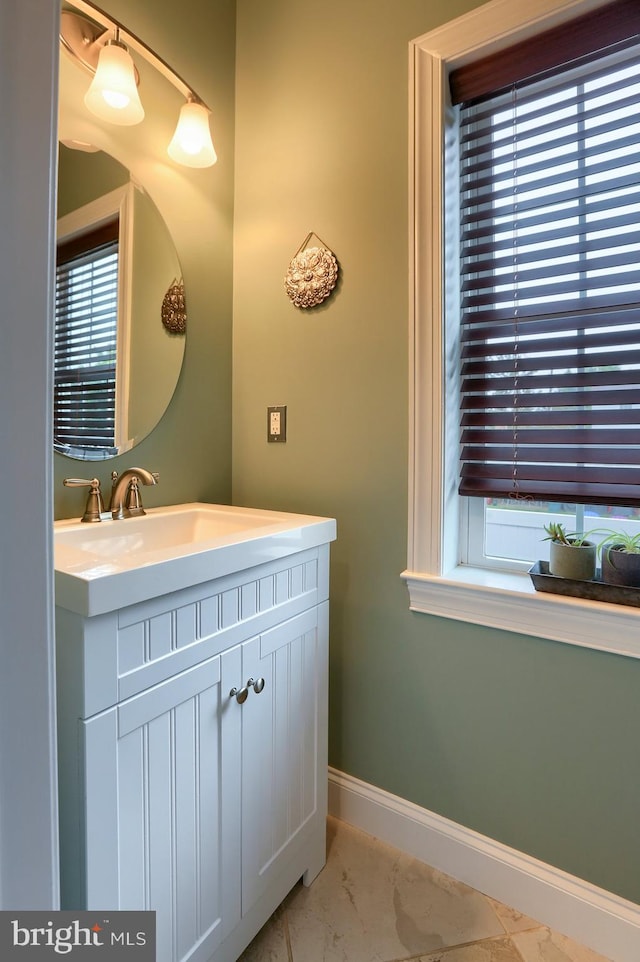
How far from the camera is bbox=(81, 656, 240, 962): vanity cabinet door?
770mm

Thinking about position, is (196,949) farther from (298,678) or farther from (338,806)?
(338,806)

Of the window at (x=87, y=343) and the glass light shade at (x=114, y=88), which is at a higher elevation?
the glass light shade at (x=114, y=88)

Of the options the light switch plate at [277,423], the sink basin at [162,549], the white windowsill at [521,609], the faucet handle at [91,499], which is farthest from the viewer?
the light switch plate at [277,423]

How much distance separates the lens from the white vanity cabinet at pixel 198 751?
0.76 metres

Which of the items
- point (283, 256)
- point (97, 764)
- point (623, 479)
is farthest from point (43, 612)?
point (283, 256)

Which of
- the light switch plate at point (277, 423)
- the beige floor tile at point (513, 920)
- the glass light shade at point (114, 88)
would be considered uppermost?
the glass light shade at point (114, 88)

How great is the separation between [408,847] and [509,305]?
151 centimetres

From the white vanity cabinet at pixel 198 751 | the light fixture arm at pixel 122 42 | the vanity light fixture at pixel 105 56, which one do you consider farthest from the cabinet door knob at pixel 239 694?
the light fixture arm at pixel 122 42

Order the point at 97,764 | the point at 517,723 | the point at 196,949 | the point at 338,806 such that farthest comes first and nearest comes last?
the point at 338,806, the point at 517,723, the point at 196,949, the point at 97,764

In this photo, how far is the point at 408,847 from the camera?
4.61 feet

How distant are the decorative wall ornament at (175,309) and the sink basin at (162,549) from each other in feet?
1.78

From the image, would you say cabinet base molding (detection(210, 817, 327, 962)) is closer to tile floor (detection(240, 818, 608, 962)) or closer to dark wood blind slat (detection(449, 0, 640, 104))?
tile floor (detection(240, 818, 608, 962))

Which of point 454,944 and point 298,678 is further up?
point 298,678

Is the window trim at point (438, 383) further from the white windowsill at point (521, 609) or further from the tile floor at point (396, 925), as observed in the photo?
the tile floor at point (396, 925)
